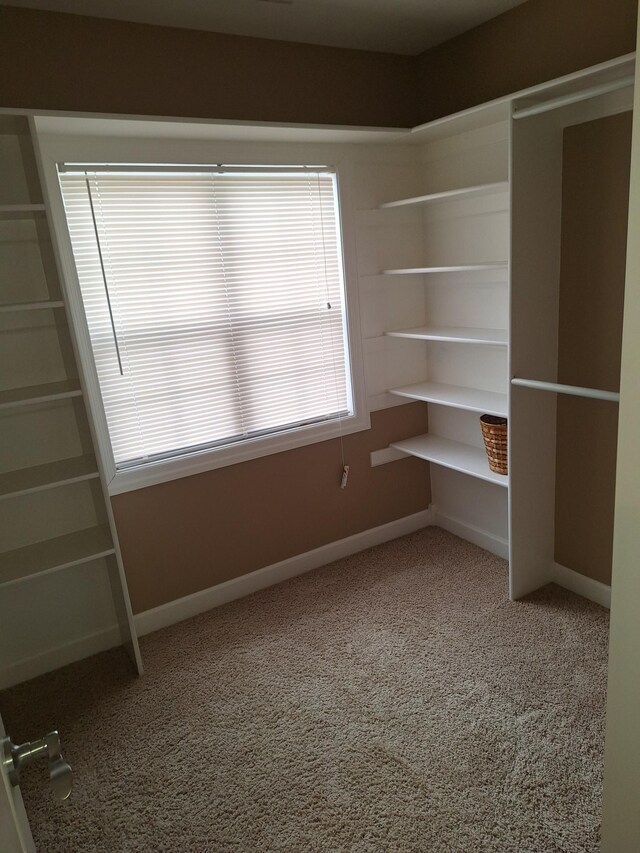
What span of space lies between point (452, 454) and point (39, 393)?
2140 millimetres

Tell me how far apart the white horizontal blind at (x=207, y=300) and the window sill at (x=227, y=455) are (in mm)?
57

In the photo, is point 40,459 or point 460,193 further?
point 460,193

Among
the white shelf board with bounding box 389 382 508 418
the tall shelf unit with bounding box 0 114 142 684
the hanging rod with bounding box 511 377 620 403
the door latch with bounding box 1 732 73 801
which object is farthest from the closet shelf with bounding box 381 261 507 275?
the door latch with bounding box 1 732 73 801

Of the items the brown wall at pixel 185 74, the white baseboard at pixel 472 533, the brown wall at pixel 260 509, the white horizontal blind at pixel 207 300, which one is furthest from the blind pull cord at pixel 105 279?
the white baseboard at pixel 472 533

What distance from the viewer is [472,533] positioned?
3492 mm

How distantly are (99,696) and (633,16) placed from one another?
3423 millimetres

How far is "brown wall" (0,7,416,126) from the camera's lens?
2256 mm

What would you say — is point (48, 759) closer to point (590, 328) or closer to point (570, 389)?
point (570, 389)

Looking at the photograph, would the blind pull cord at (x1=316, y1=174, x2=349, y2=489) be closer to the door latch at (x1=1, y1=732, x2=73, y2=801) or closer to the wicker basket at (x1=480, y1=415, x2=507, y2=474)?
the wicker basket at (x1=480, y1=415, x2=507, y2=474)

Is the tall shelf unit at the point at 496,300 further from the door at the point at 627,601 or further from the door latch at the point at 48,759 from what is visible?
the door latch at the point at 48,759

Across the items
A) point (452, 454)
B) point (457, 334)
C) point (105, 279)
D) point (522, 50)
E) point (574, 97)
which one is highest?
point (522, 50)

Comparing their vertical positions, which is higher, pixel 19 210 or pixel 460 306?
pixel 19 210

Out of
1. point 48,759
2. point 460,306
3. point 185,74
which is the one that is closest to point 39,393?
point 185,74

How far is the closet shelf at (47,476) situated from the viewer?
7.46 feet
